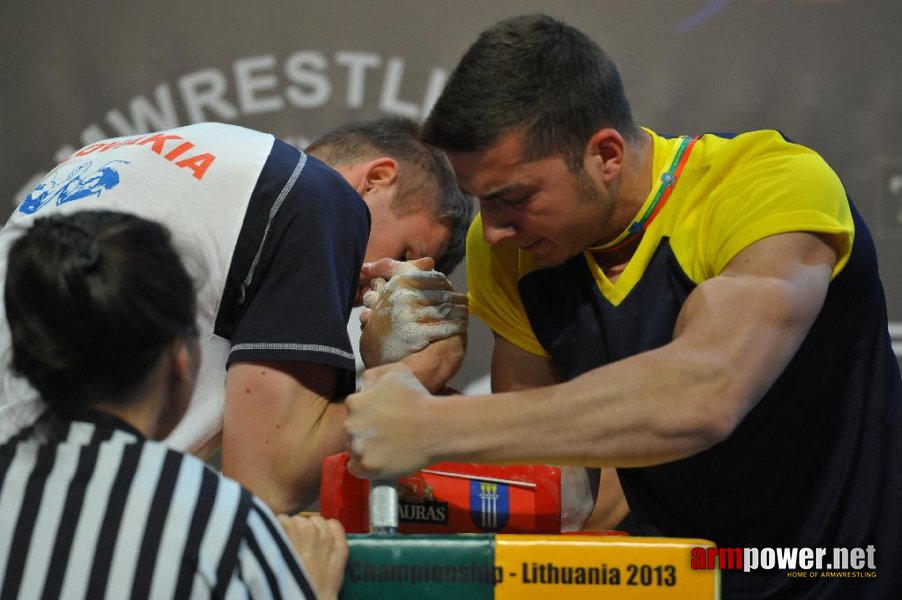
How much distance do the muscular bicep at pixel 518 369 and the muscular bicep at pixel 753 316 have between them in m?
0.41

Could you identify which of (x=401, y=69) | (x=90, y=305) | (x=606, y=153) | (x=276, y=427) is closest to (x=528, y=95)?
(x=606, y=153)

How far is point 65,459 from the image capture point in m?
0.93

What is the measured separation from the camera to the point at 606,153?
4.66ft

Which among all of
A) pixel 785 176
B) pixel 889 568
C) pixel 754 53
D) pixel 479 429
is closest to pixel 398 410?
pixel 479 429

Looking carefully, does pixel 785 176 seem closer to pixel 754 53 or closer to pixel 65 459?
pixel 65 459

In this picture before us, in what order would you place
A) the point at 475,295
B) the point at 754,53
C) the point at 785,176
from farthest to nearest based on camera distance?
the point at 754,53
the point at 475,295
the point at 785,176

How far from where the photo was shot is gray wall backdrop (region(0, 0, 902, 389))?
227 cm

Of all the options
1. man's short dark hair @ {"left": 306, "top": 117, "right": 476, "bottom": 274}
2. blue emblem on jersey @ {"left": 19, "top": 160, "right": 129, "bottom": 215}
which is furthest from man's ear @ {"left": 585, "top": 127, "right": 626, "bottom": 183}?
blue emblem on jersey @ {"left": 19, "top": 160, "right": 129, "bottom": 215}

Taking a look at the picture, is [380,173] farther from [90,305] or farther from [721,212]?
[90,305]

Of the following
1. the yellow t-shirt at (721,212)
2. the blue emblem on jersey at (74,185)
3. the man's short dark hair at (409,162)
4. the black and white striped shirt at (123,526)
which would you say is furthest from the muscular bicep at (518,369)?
the black and white striped shirt at (123,526)

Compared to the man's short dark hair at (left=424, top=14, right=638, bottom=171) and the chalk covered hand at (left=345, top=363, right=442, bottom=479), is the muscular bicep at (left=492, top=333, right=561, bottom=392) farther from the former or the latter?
the chalk covered hand at (left=345, top=363, right=442, bottom=479)

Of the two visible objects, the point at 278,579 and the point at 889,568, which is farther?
the point at 889,568

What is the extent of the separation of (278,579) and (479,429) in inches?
10.2

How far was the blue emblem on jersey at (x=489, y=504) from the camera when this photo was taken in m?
1.25
